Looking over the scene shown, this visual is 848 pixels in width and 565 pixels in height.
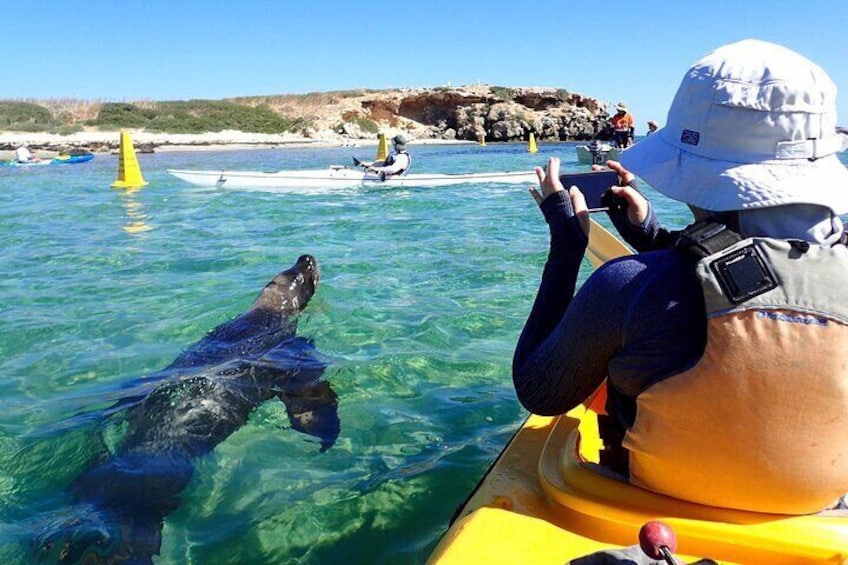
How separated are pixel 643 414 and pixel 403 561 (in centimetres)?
142

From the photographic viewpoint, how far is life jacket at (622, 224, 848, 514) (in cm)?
139

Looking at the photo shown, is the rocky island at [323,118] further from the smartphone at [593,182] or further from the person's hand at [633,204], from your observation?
the person's hand at [633,204]

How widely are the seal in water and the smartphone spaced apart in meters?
2.08

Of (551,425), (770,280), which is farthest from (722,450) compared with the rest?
(551,425)

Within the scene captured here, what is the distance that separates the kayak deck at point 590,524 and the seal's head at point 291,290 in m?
3.72

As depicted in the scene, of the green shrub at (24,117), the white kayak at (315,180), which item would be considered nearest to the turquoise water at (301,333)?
the white kayak at (315,180)

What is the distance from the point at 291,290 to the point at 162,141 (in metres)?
50.5

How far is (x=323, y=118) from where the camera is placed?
71.8 meters

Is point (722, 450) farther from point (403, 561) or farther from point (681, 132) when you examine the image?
point (403, 561)

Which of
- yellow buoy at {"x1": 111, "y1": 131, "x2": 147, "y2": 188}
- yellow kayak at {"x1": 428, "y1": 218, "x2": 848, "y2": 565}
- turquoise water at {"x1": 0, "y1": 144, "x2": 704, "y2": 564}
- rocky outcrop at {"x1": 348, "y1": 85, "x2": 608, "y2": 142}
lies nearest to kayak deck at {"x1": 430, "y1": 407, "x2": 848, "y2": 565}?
yellow kayak at {"x1": 428, "y1": 218, "x2": 848, "y2": 565}

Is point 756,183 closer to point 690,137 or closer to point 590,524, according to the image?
point 690,137

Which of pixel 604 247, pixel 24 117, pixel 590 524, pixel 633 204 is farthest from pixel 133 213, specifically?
pixel 24 117

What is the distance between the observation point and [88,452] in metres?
3.59

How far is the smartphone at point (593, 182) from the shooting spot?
244 centimetres
